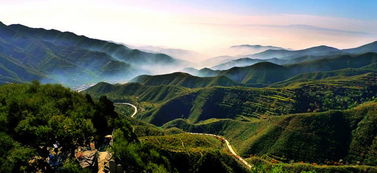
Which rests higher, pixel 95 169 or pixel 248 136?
pixel 95 169

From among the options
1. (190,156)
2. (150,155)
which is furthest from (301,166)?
(150,155)

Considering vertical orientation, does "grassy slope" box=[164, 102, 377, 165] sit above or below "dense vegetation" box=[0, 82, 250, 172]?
below

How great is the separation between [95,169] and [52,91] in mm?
35073

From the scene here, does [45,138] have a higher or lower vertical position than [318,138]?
higher

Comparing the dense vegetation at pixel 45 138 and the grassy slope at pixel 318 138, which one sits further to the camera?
the grassy slope at pixel 318 138

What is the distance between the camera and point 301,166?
12625 centimetres

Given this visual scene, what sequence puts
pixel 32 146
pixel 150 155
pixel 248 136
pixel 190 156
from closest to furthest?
1. pixel 32 146
2. pixel 150 155
3. pixel 190 156
4. pixel 248 136

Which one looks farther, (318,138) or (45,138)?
(318,138)

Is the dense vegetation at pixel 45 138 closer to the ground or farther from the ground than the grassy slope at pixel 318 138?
farther from the ground

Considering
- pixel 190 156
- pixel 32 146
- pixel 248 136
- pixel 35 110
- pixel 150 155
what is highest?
pixel 35 110

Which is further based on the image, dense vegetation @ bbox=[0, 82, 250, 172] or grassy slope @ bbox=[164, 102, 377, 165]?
grassy slope @ bbox=[164, 102, 377, 165]

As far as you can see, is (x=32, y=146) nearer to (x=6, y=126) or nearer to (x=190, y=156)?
(x=6, y=126)

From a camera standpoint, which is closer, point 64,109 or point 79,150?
point 79,150

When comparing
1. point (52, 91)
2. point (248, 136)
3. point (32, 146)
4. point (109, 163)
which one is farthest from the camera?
point (248, 136)
